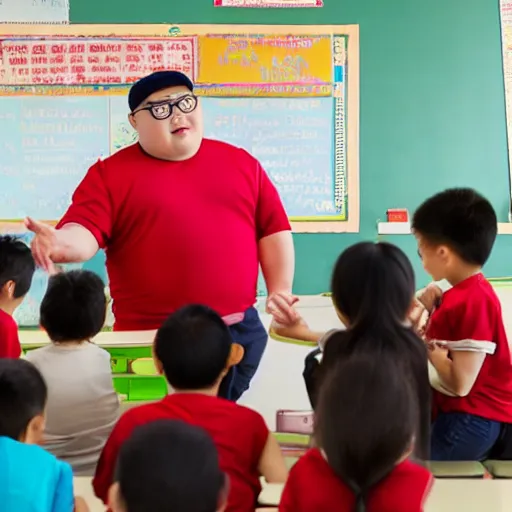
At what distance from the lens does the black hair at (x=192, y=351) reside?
1199 mm

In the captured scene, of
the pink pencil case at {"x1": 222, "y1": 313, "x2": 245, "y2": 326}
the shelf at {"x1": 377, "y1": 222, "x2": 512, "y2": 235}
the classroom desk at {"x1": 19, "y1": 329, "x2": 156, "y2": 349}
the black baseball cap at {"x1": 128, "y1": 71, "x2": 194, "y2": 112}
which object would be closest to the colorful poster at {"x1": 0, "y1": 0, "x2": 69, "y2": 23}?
the black baseball cap at {"x1": 128, "y1": 71, "x2": 194, "y2": 112}

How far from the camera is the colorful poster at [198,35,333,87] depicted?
3.17 meters

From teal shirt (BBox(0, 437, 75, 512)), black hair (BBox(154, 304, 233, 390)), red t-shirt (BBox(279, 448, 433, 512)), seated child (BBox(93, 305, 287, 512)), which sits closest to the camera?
red t-shirt (BBox(279, 448, 433, 512))

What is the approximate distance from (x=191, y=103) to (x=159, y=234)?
1.29ft

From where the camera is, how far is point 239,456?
1.10 metres

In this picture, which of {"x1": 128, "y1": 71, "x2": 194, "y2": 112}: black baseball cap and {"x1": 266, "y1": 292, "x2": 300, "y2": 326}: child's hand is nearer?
{"x1": 266, "y1": 292, "x2": 300, "y2": 326}: child's hand

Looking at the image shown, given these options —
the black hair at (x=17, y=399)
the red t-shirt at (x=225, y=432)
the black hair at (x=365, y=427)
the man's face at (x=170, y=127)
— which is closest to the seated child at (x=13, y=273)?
the man's face at (x=170, y=127)

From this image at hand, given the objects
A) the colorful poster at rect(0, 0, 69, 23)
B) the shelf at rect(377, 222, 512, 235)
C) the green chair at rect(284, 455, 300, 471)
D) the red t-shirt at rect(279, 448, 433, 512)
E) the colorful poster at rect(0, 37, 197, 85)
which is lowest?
the green chair at rect(284, 455, 300, 471)

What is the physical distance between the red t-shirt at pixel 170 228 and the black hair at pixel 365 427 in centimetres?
92

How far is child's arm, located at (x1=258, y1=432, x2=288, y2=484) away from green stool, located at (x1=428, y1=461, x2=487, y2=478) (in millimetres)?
391

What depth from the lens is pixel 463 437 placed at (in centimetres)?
153

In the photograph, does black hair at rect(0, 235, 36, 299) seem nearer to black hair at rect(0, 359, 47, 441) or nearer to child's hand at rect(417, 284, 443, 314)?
black hair at rect(0, 359, 47, 441)

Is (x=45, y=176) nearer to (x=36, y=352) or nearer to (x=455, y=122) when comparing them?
(x=36, y=352)

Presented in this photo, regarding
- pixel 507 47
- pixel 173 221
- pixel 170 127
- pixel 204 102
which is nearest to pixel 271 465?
pixel 173 221
